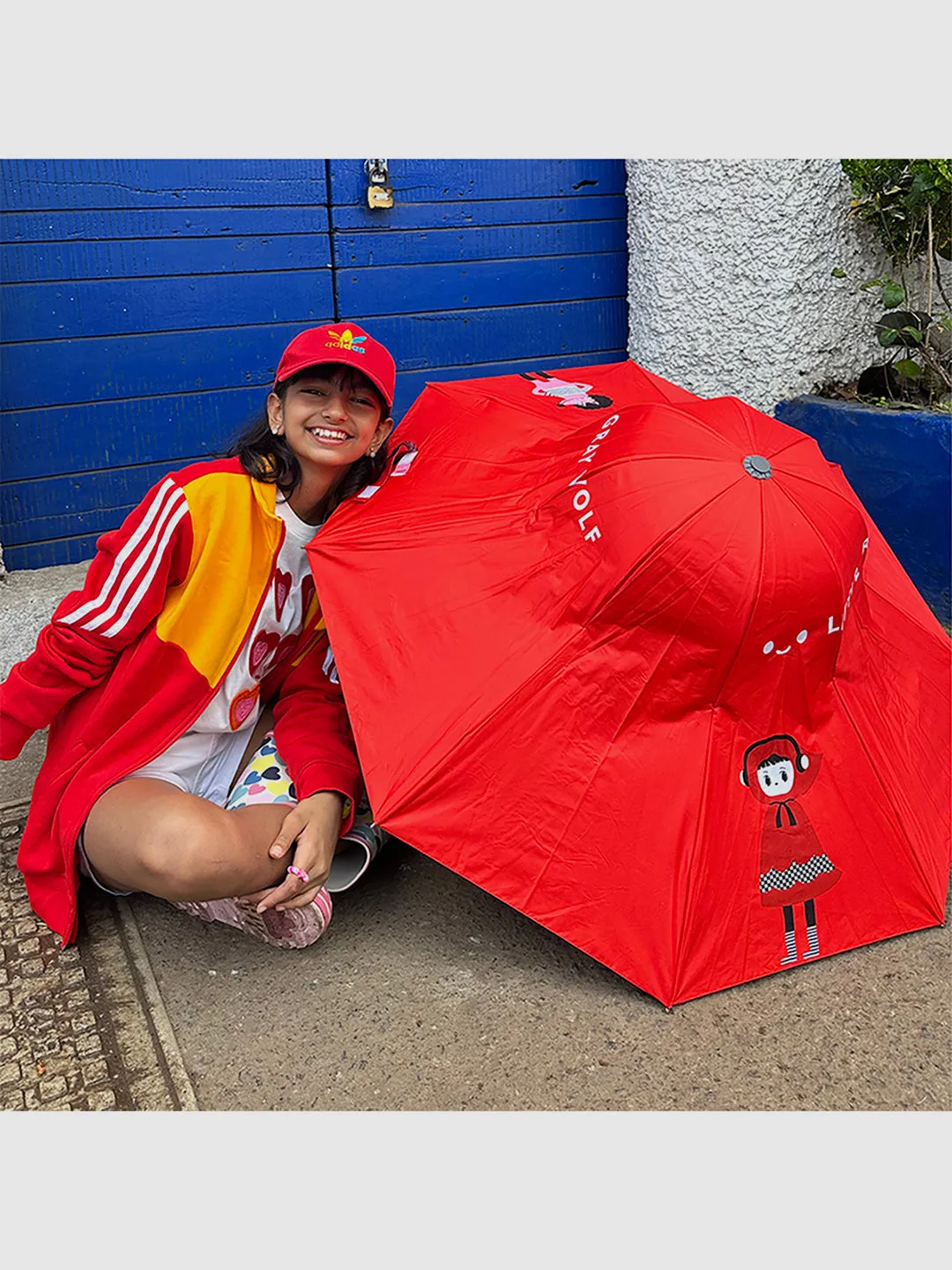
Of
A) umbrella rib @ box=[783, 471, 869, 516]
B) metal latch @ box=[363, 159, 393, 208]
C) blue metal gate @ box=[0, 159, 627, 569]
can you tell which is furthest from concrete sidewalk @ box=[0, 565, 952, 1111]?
metal latch @ box=[363, 159, 393, 208]

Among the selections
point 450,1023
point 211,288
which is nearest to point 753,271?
point 211,288

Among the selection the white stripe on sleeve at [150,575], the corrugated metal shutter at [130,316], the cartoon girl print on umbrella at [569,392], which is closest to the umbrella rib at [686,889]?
the cartoon girl print on umbrella at [569,392]

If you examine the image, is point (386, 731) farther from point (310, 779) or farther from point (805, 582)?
point (805, 582)

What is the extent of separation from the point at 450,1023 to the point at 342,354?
136 centimetres

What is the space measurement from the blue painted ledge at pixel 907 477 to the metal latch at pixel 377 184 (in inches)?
74.7

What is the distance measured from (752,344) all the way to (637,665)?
2.84m

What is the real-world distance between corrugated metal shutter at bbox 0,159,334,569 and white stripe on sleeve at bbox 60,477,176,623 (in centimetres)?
201

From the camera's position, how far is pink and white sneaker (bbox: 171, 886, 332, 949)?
224 cm

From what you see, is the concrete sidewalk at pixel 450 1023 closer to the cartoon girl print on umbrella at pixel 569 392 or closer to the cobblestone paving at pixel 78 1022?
the cobblestone paving at pixel 78 1022

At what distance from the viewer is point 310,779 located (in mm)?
2346

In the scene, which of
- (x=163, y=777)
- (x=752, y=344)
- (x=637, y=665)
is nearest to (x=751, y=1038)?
(x=637, y=665)

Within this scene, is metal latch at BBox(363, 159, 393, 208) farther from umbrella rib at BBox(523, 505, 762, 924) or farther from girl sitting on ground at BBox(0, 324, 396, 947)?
umbrella rib at BBox(523, 505, 762, 924)

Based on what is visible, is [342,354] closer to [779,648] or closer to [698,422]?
[698,422]

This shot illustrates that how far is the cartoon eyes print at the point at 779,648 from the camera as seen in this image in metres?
2.04
